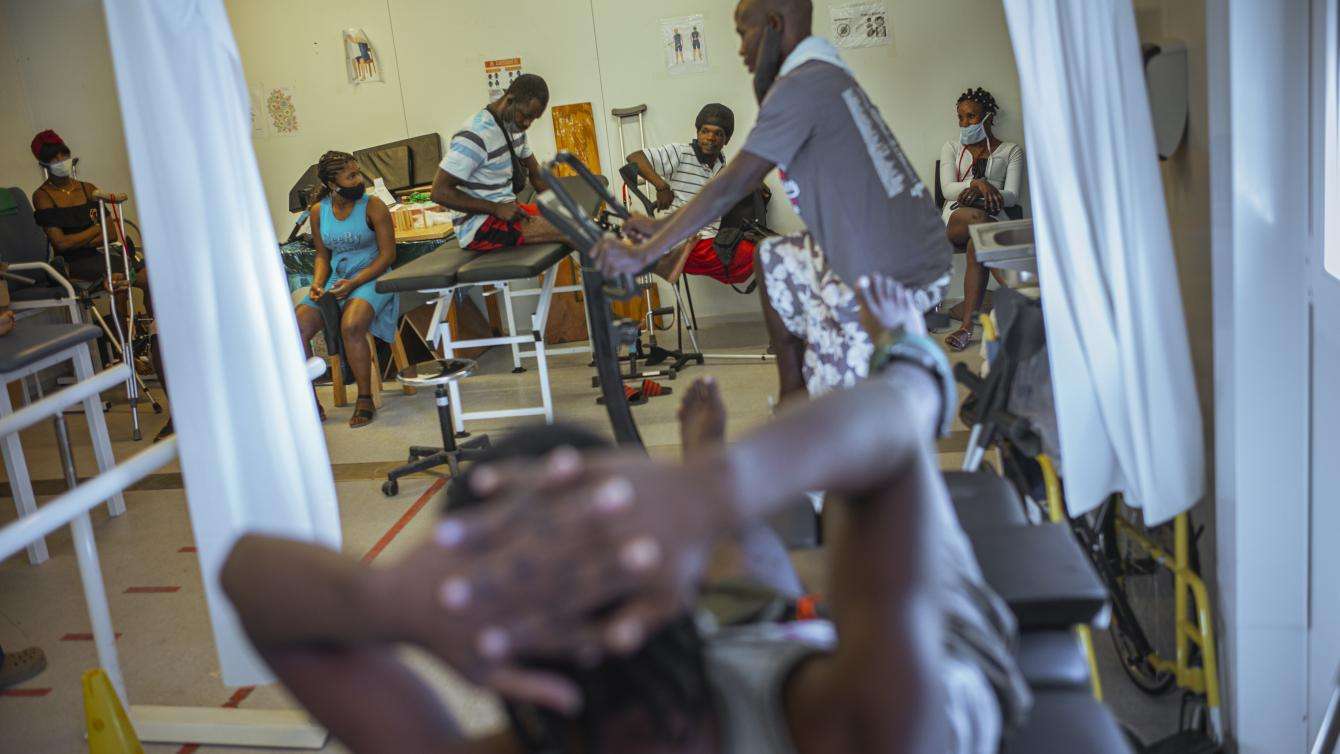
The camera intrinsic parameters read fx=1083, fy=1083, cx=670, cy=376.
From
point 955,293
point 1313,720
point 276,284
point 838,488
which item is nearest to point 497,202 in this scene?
point 276,284

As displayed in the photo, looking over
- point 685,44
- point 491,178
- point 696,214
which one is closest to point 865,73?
point 685,44

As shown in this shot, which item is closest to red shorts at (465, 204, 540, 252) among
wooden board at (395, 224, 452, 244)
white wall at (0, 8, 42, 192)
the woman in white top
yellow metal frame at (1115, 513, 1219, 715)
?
wooden board at (395, 224, 452, 244)

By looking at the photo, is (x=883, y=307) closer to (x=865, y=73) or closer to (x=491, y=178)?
(x=491, y=178)

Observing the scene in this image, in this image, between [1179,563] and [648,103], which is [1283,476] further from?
[648,103]

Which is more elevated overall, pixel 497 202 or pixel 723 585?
pixel 497 202

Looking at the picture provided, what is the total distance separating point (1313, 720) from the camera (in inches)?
87.0

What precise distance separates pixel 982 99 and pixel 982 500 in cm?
511

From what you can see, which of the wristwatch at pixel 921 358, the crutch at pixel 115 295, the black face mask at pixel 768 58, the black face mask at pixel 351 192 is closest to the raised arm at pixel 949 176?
the black face mask at pixel 351 192

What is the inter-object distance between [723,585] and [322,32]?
7402 millimetres

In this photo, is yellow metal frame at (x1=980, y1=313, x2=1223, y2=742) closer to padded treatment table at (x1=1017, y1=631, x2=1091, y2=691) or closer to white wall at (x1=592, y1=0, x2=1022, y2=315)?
padded treatment table at (x1=1017, y1=631, x2=1091, y2=691)

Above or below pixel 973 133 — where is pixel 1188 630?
below

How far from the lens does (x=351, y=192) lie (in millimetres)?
5832

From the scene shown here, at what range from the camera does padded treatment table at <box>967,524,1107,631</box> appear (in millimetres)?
1644

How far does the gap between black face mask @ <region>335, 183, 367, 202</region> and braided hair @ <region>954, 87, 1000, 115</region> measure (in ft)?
11.8
